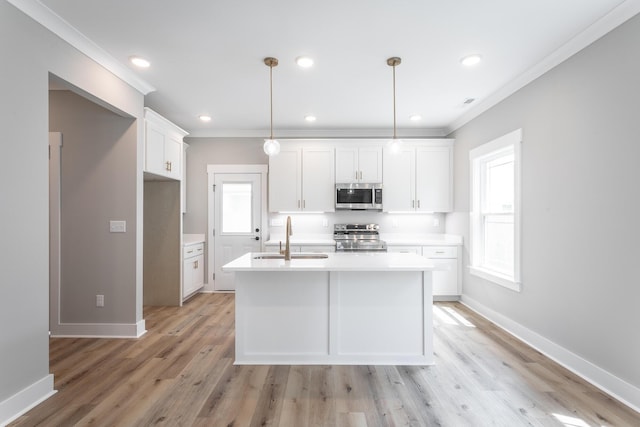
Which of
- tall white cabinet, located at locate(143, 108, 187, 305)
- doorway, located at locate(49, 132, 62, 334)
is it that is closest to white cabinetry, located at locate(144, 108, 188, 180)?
tall white cabinet, located at locate(143, 108, 187, 305)

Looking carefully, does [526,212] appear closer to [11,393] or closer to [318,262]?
[318,262]

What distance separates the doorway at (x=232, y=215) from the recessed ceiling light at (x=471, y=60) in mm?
3229

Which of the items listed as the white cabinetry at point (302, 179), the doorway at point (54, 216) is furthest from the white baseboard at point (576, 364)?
the doorway at point (54, 216)

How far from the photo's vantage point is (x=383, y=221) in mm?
5250

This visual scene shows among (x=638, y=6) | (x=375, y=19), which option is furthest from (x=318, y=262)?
(x=638, y=6)

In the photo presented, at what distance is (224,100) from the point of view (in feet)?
12.7

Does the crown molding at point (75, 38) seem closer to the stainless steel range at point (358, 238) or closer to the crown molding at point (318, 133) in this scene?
the crown molding at point (318, 133)

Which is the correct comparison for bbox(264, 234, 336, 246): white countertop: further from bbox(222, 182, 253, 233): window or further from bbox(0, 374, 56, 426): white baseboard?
bbox(0, 374, 56, 426): white baseboard

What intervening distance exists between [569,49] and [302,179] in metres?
3.39

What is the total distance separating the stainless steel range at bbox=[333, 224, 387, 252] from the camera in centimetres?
469

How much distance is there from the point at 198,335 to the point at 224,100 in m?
2.67

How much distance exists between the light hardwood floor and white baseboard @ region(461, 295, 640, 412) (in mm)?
69

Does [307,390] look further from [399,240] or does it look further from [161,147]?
[161,147]

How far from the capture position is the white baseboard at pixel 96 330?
3301 mm
